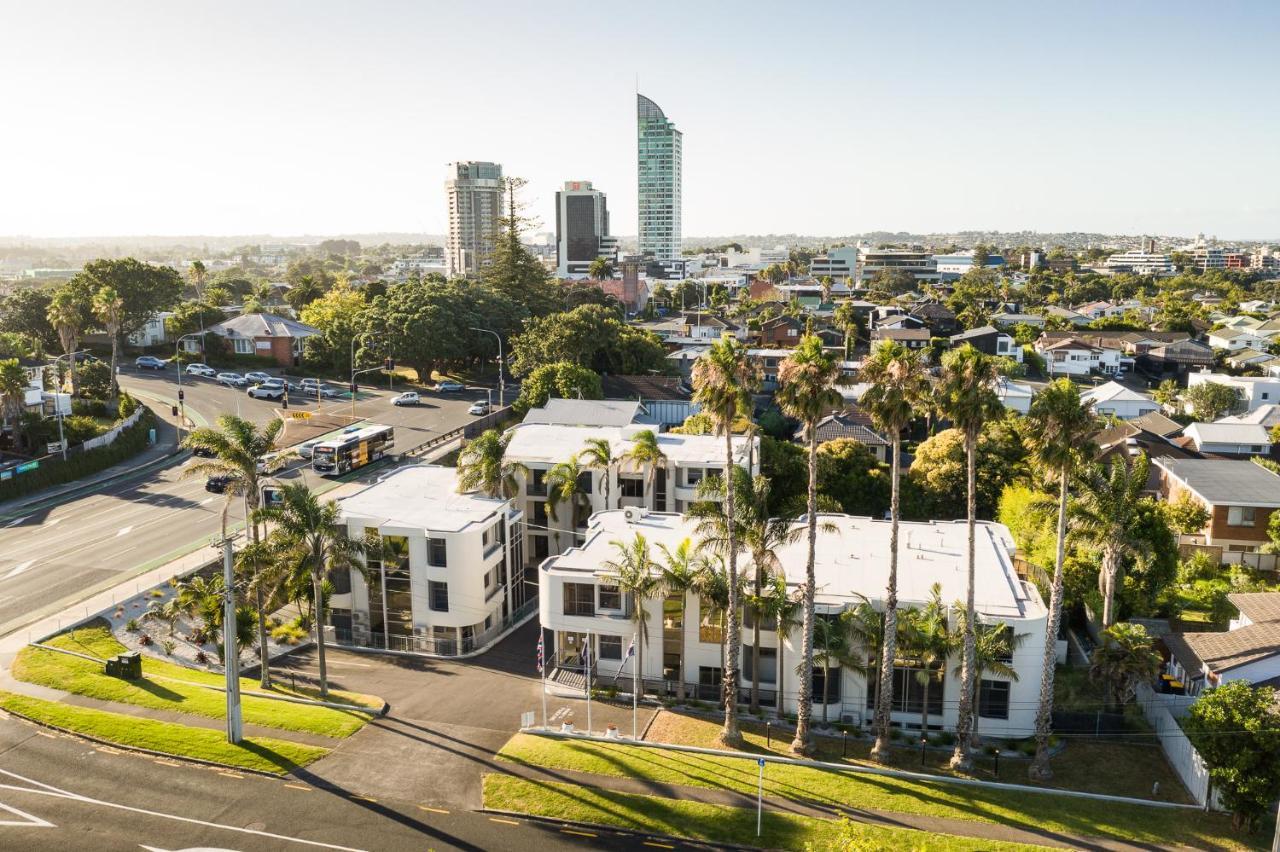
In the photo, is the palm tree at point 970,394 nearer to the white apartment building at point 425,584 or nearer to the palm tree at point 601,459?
the white apartment building at point 425,584

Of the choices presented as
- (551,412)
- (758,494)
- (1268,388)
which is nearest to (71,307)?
(551,412)

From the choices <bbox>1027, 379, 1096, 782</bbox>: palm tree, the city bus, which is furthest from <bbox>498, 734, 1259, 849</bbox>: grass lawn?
the city bus

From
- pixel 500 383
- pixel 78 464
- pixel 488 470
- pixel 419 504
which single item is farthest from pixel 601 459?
pixel 500 383

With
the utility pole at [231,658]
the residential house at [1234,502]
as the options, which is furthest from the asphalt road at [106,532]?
the residential house at [1234,502]

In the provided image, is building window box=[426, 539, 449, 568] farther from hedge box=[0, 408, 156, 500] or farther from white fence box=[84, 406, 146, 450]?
white fence box=[84, 406, 146, 450]

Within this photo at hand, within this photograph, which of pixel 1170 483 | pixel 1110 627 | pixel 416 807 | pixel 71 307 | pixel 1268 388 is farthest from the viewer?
pixel 1268 388

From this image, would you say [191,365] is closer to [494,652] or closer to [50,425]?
[50,425]

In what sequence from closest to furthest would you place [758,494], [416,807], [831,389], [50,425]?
1. [416,807]
2. [831,389]
3. [758,494]
4. [50,425]
